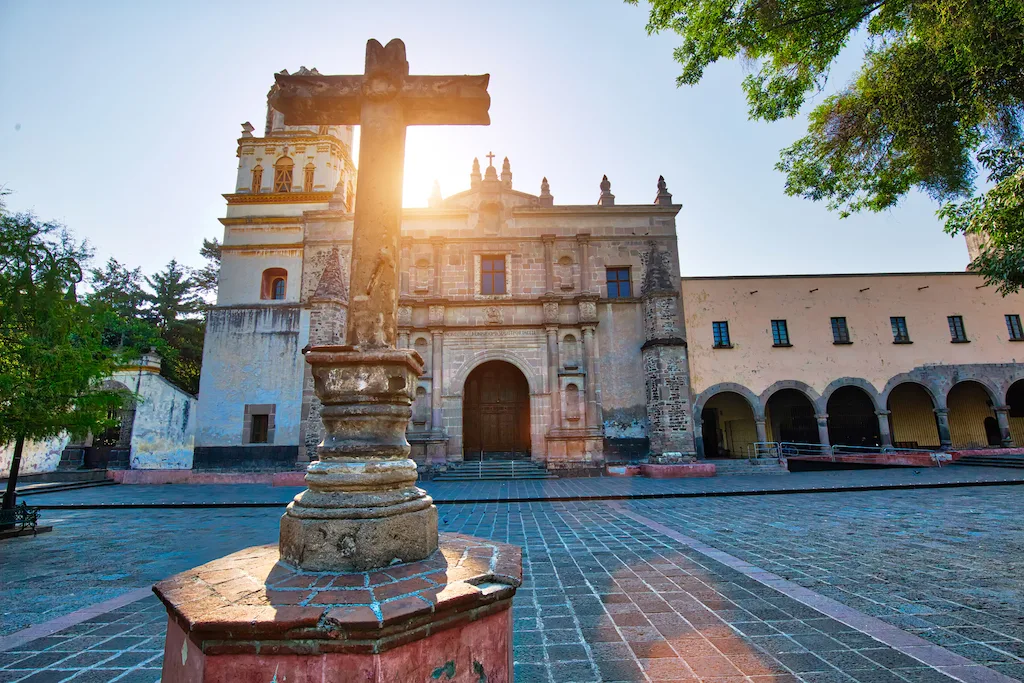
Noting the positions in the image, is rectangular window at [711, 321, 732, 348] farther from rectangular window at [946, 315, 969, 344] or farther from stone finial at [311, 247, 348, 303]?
stone finial at [311, 247, 348, 303]

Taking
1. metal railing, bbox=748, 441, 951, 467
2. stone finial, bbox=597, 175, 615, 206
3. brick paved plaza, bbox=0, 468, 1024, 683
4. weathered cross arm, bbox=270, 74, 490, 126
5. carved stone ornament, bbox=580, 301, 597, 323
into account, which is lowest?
brick paved plaza, bbox=0, 468, 1024, 683

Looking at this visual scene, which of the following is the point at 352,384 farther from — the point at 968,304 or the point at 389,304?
the point at 968,304

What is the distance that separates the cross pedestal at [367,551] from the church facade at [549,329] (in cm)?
1455

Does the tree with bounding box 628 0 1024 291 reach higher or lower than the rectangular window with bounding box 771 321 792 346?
higher

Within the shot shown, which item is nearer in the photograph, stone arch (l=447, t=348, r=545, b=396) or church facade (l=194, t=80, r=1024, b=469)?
church facade (l=194, t=80, r=1024, b=469)

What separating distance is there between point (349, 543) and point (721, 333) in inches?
772

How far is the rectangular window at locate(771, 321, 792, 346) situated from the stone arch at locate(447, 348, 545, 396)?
33.5 feet

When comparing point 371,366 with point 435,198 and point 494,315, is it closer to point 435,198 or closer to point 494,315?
point 494,315

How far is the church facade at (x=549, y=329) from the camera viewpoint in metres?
17.3

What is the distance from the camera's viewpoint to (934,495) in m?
9.67

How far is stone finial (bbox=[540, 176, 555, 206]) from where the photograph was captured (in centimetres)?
2030

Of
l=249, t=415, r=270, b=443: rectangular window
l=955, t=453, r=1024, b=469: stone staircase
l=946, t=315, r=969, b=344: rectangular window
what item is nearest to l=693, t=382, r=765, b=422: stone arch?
l=955, t=453, r=1024, b=469: stone staircase

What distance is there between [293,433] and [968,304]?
28.9 m

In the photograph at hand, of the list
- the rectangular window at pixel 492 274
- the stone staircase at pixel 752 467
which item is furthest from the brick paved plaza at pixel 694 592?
the rectangular window at pixel 492 274
